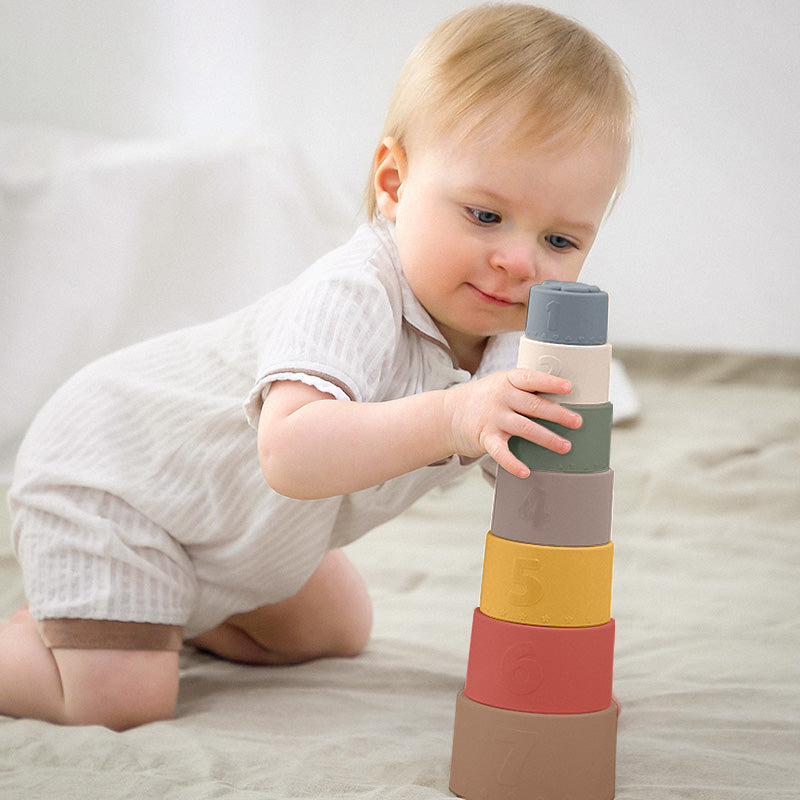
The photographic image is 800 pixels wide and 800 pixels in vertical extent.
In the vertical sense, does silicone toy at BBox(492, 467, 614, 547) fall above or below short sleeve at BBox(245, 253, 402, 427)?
below

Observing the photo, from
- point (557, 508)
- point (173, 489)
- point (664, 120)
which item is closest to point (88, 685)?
point (173, 489)

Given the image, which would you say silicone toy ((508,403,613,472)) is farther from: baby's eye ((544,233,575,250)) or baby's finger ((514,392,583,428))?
baby's eye ((544,233,575,250))

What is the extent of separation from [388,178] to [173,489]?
1.10ft

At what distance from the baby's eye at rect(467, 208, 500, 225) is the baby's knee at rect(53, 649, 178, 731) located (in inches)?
19.1

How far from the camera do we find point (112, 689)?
0.93 metres

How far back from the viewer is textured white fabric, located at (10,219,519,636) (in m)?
0.94

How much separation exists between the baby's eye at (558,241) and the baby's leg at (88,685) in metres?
0.50

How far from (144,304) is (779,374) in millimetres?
1578

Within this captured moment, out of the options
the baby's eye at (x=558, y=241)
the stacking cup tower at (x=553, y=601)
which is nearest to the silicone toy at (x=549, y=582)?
the stacking cup tower at (x=553, y=601)

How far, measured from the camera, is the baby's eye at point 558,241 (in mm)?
832

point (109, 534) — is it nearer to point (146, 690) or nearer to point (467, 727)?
point (146, 690)

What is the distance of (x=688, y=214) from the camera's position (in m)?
2.77

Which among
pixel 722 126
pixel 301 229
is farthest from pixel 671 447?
pixel 722 126

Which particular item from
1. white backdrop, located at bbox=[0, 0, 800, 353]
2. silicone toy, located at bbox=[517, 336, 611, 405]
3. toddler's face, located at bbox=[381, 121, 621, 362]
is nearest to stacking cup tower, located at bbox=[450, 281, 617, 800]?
silicone toy, located at bbox=[517, 336, 611, 405]
